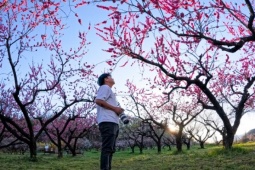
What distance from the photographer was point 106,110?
4.69 m

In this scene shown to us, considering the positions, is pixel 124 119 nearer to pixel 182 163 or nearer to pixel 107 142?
pixel 107 142

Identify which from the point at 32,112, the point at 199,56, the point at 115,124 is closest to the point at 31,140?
the point at 199,56

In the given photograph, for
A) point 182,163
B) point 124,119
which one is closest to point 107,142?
point 124,119

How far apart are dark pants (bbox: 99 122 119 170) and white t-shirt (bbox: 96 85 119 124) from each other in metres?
0.08

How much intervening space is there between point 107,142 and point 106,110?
1.64 feet

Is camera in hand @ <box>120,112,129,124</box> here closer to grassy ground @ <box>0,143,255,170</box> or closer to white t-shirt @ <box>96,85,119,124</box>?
white t-shirt @ <box>96,85,119,124</box>

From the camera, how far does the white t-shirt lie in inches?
182

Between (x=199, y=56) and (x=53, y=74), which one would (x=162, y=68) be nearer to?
(x=199, y=56)

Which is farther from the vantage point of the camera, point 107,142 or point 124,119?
point 124,119

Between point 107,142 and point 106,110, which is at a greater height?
point 106,110

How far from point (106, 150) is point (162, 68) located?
620 centimetres

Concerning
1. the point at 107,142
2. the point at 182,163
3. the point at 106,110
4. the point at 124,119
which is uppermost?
the point at 106,110

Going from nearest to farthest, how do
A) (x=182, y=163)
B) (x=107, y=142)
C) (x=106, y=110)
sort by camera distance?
1. (x=107, y=142)
2. (x=106, y=110)
3. (x=182, y=163)

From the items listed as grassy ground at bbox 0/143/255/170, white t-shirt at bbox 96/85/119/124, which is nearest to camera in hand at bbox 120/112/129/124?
white t-shirt at bbox 96/85/119/124
